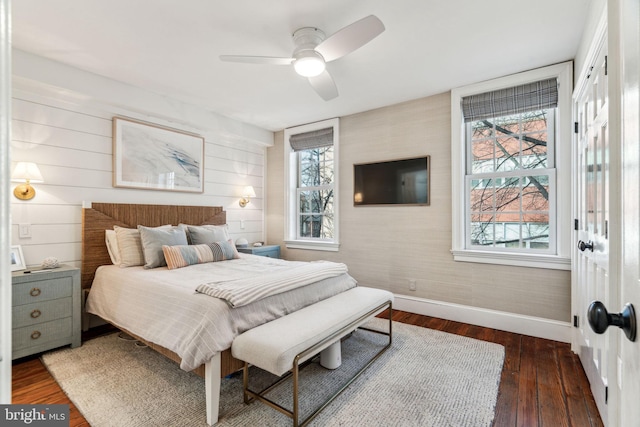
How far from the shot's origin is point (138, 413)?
180 cm

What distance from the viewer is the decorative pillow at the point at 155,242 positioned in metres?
2.90

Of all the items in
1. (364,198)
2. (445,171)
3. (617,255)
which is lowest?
(617,255)

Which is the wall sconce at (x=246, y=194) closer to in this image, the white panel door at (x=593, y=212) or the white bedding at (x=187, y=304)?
the white bedding at (x=187, y=304)

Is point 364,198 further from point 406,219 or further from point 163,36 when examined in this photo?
point 163,36

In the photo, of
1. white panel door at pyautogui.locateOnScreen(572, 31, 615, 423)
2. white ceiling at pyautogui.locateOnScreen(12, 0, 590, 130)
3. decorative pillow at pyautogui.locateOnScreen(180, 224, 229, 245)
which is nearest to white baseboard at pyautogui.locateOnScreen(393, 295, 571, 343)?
white panel door at pyautogui.locateOnScreen(572, 31, 615, 423)

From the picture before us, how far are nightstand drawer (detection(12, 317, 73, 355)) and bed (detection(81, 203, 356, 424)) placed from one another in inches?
9.3

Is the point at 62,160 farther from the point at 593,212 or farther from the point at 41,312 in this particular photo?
the point at 593,212

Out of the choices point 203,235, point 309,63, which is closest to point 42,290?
point 203,235

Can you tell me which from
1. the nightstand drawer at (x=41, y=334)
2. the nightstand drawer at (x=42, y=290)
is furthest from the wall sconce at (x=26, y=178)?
the nightstand drawer at (x=41, y=334)

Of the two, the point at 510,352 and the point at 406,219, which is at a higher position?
the point at 406,219

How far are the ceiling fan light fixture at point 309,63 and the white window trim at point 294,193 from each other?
1.90m

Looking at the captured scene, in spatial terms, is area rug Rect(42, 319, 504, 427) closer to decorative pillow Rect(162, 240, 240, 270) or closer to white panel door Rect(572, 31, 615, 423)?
white panel door Rect(572, 31, 615, 423)

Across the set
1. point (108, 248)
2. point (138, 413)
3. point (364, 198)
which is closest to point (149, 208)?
point (108, 248)

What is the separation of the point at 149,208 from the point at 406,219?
116 inches
